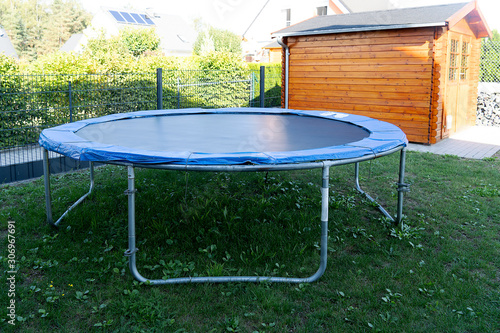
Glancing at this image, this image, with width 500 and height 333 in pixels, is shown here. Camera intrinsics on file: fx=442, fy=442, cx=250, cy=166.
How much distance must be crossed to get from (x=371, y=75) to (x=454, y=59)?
4.27ft

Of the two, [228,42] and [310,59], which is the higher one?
[228,42]

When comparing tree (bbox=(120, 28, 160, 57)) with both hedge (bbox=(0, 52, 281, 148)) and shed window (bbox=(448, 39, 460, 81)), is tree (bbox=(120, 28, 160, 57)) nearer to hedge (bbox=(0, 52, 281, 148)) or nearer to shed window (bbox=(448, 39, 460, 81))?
hedge (bbox=(0, 52, 281, 148))

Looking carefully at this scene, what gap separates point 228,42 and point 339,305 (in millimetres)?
26593

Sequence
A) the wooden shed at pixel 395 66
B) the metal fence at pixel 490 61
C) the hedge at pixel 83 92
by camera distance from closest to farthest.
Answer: the hedge at pixel 83 92 < the wooden shed at pixel 395 66 < the metal fence at pixel 490 61

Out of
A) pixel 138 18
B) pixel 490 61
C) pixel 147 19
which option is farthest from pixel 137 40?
pixel 490 61

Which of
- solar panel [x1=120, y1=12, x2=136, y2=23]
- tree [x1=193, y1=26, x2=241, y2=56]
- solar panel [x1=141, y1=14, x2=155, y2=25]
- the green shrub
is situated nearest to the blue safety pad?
the green shrub

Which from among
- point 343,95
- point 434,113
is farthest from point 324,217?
point 343,95

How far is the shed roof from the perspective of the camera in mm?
6004

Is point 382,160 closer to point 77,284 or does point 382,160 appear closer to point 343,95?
point 343,95

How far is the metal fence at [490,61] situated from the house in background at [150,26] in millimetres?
18434

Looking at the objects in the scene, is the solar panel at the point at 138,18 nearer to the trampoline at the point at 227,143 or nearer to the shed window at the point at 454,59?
the shed window at the point at 454,59

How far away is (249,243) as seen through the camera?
8.89ft

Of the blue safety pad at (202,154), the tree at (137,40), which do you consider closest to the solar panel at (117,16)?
the tree at (137,40)

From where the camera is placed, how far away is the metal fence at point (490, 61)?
28.4 ft
